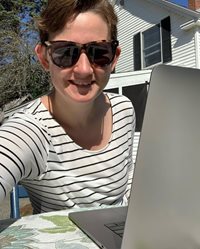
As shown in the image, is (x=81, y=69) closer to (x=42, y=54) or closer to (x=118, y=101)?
(x=42, y=54)

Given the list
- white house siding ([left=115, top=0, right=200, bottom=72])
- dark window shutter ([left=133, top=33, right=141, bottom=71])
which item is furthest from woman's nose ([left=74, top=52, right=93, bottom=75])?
dark window shutter ([left=133, top=33, right=141, bottom=71])

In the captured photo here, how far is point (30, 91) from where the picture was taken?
15758mm

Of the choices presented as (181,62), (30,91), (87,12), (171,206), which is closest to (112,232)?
(171,206)

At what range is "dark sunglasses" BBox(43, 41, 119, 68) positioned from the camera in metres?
1.29

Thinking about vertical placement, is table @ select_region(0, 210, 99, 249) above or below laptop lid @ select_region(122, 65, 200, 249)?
below

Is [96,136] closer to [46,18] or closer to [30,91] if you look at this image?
[46,18]

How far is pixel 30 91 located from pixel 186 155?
15310 mm

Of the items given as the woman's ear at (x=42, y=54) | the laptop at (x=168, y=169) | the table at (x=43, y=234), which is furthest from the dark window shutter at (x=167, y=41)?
the laptop at (x=168, y=169)

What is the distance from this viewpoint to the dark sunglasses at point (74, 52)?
1287 mm

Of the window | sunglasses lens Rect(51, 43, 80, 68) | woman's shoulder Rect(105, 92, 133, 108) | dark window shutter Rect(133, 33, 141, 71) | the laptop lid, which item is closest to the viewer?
the laptop lid

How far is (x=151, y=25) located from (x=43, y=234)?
1270cm

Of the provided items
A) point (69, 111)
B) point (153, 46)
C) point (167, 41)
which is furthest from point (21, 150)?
point (153, 46)

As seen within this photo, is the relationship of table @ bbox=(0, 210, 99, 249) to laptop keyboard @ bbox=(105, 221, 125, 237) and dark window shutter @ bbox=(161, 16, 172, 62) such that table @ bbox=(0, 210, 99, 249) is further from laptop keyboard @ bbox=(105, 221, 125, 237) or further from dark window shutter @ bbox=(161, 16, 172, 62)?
dark window shutter @ bbox=(161, 16, 172, 62)

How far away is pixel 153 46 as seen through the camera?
1260 cm
